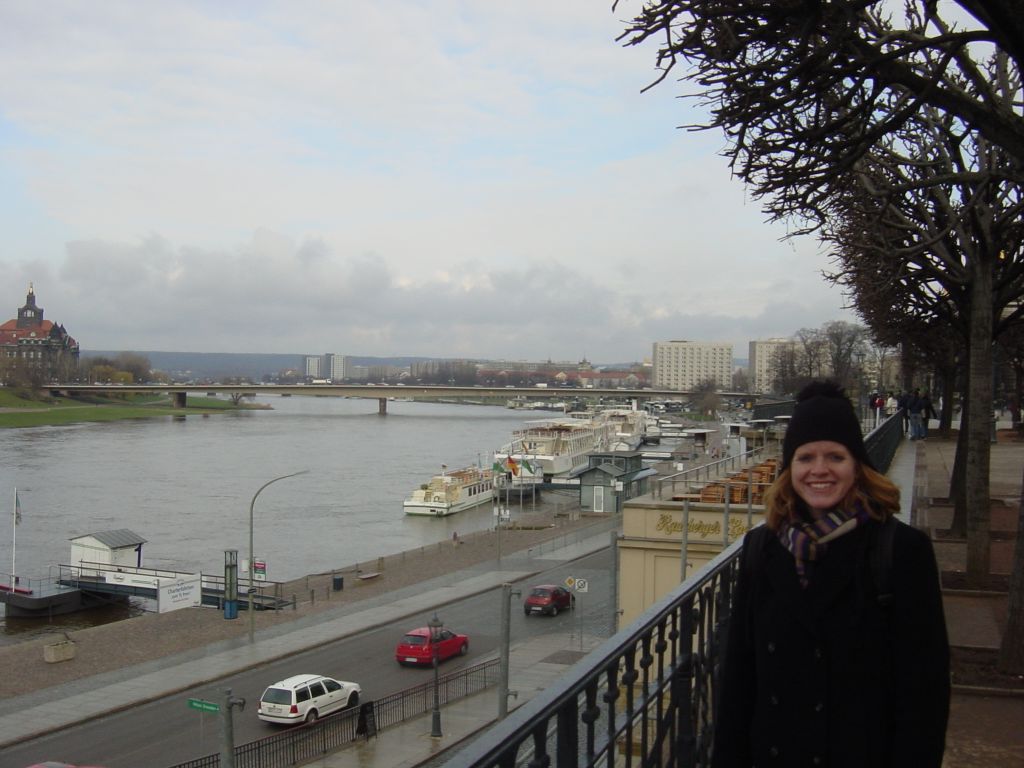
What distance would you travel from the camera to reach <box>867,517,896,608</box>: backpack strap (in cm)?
238

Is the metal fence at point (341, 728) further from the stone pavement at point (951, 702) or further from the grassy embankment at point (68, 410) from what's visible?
the grassy embankment at point (68, 410)

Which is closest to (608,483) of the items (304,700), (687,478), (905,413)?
(905,413)

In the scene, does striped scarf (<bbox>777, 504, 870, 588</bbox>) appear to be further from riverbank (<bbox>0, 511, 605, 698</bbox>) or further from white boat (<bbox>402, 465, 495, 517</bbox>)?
white boat (<bbox>402, 465, 495, 517</bbox>)

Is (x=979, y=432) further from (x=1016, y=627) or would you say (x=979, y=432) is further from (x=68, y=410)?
(x=68, y=410)

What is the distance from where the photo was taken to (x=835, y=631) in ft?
7.89

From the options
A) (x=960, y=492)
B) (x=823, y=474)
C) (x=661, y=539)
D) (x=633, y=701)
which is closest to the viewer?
(x=823, y=474)

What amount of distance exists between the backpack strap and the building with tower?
149753mm

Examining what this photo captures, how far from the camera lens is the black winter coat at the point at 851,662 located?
236cm

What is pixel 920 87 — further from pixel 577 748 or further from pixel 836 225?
pixel 836 225

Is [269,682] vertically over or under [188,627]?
over

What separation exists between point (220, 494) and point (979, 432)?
144ft

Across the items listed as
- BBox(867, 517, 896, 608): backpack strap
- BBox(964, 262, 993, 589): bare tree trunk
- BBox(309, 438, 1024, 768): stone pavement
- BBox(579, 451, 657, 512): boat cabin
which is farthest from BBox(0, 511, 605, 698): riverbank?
BBox(867, 517, 896, 608): backpack strap

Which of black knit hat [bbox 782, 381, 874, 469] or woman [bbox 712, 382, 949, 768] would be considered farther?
black knit hat [bbox 782, 381, 874, 469]

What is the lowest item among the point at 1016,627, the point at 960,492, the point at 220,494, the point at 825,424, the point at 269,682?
the point at 269,682
